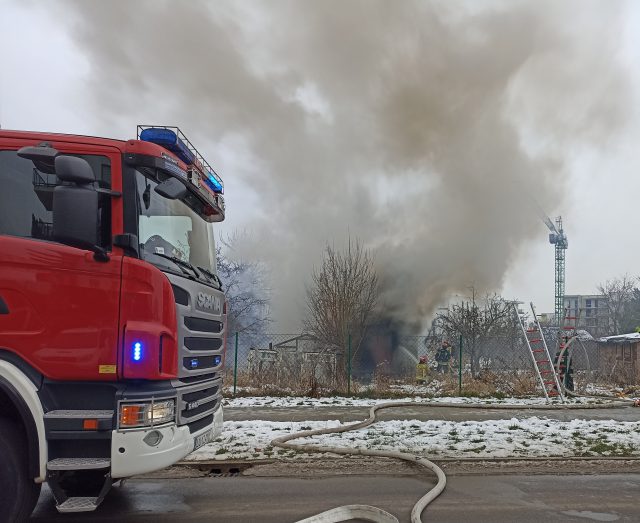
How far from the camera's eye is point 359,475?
5.23 meters

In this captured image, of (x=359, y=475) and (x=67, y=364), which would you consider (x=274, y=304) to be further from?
(x=67, y=364)

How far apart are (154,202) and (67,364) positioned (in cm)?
118

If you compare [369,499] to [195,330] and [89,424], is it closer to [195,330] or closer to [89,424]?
[195,330]

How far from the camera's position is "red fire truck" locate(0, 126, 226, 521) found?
3.03 m

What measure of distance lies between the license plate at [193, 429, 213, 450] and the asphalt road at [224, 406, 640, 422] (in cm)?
434

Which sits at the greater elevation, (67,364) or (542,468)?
(67,364)

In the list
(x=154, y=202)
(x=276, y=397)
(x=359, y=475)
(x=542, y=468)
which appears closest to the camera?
(x=154, y=202)

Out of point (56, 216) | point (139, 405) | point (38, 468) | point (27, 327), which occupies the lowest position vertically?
point (38, 468)

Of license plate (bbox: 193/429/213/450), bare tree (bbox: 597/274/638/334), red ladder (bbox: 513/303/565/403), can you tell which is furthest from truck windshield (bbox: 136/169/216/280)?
bare tree (bbox: 597/274/638/334)

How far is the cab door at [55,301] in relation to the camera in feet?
10.0

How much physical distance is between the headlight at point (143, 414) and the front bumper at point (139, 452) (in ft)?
0.13

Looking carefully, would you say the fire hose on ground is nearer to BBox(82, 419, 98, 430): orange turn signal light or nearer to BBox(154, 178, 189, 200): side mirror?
BBox(82, 419, 98, 430): orange turn signal light

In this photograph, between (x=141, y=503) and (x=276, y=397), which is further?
(x=276, y=397)

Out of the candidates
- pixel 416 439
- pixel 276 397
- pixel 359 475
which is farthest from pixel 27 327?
pixel 276 397
